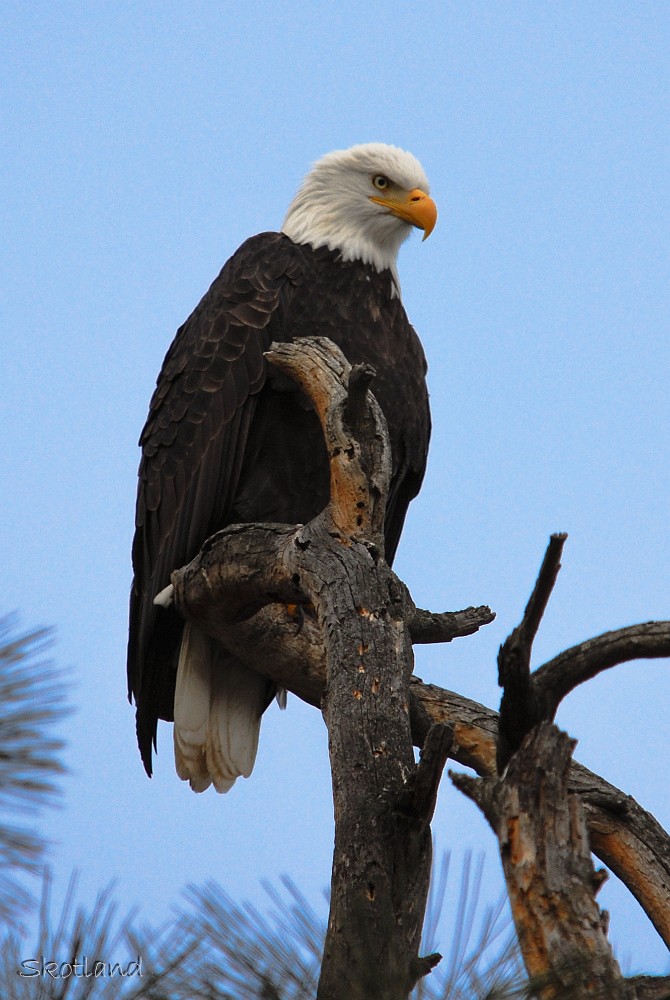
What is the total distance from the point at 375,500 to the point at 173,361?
1921 mm

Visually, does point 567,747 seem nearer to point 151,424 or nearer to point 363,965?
point 363,965

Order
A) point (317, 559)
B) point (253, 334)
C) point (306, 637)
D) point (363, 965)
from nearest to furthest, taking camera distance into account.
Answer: point (363, 965) → point (317, 559) → point (306, 637) → point (253, 334)

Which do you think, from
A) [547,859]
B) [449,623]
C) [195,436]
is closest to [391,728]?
[547,859]

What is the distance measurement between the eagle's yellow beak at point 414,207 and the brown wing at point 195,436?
0.51 m

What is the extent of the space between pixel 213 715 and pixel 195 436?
1.12 metres

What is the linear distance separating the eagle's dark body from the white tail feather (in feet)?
0.43

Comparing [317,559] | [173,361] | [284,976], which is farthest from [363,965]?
[173,361]

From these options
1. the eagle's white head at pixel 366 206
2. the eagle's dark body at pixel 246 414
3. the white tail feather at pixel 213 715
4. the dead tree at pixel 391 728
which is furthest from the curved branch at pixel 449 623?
the eagle's white head at pixel 366 206

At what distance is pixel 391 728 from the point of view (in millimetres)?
2822

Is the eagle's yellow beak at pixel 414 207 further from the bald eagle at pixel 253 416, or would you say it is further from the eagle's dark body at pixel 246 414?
the eagle's dark body at pixel 246 414

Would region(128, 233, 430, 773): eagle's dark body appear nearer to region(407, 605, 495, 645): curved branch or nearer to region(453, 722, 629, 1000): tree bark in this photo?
region(407, 605, 495, 645): curved branch

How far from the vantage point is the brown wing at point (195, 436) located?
15.4ft

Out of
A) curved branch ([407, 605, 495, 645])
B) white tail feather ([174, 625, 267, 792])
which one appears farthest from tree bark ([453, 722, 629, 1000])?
white tail feather ([174, 625, 267, 792])

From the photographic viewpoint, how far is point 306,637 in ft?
14.1
